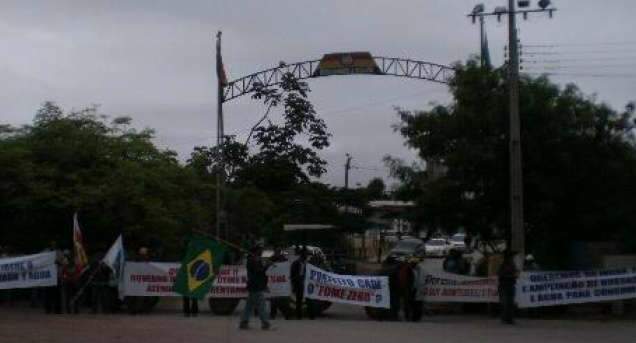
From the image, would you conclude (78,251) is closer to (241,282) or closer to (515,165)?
(241,282)

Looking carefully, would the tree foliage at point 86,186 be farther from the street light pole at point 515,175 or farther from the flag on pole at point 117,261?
the street light pole at point 515,175

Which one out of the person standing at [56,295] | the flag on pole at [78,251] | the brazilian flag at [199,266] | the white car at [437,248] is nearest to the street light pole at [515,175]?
the brazilian flag at [199,266]

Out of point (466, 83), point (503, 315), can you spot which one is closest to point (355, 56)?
point (466, 83)

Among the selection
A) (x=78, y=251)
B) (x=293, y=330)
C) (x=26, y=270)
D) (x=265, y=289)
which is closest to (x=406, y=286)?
(x=293, y=330)

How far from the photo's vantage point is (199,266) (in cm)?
1923

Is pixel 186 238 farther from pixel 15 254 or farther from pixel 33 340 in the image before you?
pixel 33 340

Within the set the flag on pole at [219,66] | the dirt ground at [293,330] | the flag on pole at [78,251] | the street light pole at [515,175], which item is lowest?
the dirt ground at [293,330]

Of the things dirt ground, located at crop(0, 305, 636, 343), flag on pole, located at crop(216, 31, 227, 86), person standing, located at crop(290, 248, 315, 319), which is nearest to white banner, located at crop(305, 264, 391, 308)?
person standing, located at crop(290, 248, 315, 319)

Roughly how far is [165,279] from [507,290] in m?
7.42

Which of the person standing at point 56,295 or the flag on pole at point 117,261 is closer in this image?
the flag on pole at point 117,261

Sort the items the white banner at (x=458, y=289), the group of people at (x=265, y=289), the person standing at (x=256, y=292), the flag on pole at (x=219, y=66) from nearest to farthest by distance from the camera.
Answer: the person standing at (x=256, y=292) → the group of people at (x=265, y=289) → the white banner at (x=458, y=289) → the flag on pole at (x=219, y=66)

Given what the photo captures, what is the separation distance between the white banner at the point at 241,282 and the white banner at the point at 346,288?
1.83 ft

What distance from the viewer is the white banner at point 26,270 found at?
22.0 metres

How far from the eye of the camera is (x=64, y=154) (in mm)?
25016
